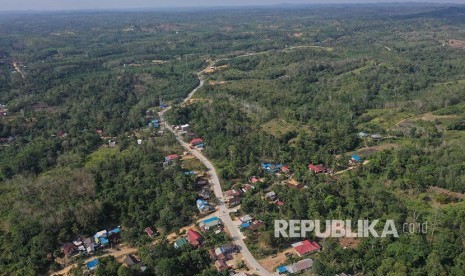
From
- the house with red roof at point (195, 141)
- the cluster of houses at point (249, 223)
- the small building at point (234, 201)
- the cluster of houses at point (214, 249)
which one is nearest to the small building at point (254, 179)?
the small building at point (234, 201)

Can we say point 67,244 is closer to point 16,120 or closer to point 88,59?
point 16,120

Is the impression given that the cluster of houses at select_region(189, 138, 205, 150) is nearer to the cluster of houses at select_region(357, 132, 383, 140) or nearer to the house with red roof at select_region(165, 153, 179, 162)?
the house with red roof at select_region(165, 153, 179, 162)

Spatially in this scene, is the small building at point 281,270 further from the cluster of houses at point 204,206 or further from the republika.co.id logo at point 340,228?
the cluster of houses at point 204,206

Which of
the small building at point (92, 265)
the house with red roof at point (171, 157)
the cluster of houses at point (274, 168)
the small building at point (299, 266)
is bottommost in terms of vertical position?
the small building at point (92, 265)

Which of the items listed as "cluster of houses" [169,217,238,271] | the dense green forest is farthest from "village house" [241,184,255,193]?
"cluster of houses" [169,217,238,271]

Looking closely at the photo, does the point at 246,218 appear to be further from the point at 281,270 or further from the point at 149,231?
the point at 149,231

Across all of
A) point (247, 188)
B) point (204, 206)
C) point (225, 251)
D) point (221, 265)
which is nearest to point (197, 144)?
point (247, 188)

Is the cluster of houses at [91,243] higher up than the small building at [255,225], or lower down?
lower down
